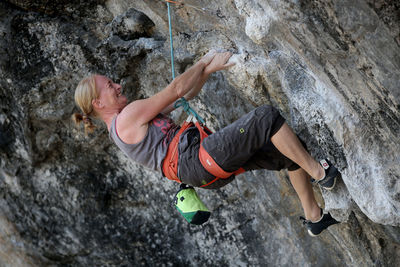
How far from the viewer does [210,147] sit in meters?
→ 3.20

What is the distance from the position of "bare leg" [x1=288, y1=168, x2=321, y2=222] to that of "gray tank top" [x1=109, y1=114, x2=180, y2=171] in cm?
86

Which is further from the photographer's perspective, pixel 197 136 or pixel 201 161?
pixel 197 136

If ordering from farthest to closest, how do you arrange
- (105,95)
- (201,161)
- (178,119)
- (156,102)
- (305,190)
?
(178,119)
(305,190)
(105,95)
(201,161)
(156,102)

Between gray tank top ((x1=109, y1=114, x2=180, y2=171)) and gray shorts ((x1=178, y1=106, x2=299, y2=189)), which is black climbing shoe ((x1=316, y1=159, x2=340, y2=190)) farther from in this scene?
gray tank top ((x1=109, y1=114, x2=180, y2=171))

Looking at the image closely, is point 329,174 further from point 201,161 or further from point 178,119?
point 178,119

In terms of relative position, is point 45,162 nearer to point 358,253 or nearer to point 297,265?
point 297,265

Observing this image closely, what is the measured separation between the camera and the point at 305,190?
3.58 m

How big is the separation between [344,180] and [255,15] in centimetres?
113

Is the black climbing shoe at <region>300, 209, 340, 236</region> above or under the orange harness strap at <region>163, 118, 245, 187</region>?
under

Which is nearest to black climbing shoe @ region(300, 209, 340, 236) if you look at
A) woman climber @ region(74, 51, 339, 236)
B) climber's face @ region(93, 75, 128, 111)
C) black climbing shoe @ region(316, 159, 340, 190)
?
woman climber @ region(74, 51, 339, 236)

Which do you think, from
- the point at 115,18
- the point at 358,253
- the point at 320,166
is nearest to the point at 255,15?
the point at 320,166

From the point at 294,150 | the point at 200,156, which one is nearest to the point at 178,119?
the point at 200,156

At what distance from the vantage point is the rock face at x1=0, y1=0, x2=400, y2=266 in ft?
9.87

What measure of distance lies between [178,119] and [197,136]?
3.92 ft
